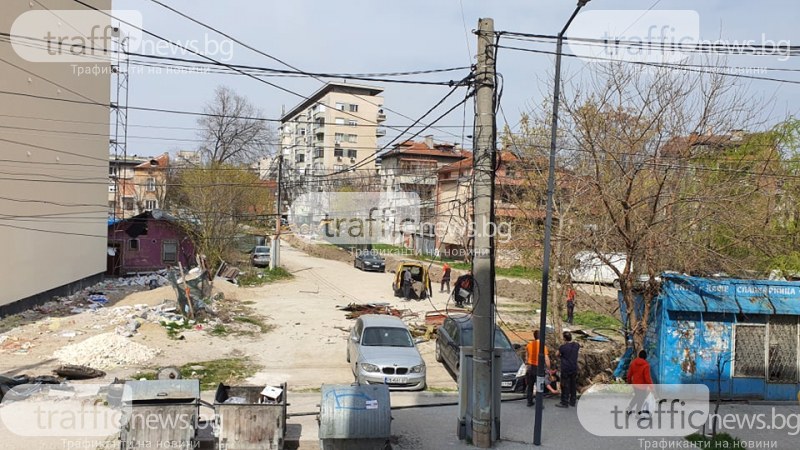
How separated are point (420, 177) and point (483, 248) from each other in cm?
5129

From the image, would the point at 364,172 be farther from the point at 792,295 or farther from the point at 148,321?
the point at 792,295

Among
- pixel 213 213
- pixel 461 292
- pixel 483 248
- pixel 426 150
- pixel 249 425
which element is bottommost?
pixel 461 292

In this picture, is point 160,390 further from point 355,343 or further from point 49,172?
point 49,172

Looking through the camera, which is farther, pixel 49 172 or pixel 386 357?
pixel 49 172

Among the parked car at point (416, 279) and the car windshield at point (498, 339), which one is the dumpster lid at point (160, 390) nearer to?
the car windshield at point (498, 339)

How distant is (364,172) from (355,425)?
62.9 meters

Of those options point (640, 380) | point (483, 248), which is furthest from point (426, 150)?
point (483, 248)

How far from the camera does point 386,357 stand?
12.6 metres

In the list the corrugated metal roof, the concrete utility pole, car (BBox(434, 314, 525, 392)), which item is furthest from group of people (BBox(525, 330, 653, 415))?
the concrete utility pole

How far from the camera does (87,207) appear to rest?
2680 cm

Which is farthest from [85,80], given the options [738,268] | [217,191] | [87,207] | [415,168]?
[415,168]

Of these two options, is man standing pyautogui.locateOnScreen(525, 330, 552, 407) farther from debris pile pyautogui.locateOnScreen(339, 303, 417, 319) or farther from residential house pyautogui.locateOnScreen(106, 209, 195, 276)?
residential house pyautogui.locateOnScreen(106, 209, 195, 276)

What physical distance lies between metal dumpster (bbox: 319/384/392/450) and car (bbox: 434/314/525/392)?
379cm

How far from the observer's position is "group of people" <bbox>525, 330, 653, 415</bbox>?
10375mm
